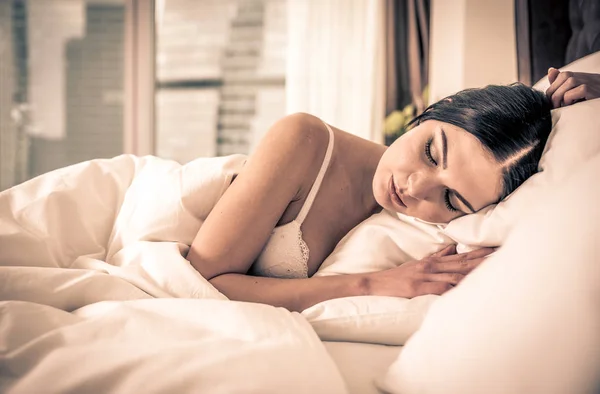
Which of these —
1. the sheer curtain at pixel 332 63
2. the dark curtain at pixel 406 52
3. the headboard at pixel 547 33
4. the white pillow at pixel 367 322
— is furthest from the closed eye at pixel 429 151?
the sheer curtain at pixel 332 63

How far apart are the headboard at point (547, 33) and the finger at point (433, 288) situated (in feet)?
3.69

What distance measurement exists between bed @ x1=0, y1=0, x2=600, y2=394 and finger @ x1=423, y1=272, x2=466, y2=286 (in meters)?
0.07

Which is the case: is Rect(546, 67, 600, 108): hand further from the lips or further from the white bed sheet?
the white bed sheet

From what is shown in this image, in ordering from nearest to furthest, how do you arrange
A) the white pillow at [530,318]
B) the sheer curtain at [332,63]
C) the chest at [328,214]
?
the white pillow at [530,318] → the chest at [328,214] → the sheer curtain at [332,63]

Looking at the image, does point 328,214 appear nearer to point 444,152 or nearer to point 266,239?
point 266,239

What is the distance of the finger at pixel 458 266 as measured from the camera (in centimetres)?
95

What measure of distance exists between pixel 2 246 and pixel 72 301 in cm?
21

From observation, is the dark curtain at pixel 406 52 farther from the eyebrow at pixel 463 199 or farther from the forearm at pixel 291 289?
the forearm at pixel 291 289

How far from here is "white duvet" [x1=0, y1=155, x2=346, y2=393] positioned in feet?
1.88

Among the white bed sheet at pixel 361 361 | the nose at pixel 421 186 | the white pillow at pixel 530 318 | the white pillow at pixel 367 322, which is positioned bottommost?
the white bed sheet at pixel 361 361

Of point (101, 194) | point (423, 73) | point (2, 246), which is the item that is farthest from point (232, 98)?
point (2, 246)

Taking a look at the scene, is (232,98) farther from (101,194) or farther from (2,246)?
(2,246)

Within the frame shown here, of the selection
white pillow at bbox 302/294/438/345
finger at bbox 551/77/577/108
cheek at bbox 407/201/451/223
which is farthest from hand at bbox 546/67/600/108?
white pillow at bbox 302/294/438/345

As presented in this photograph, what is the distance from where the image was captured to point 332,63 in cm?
367
